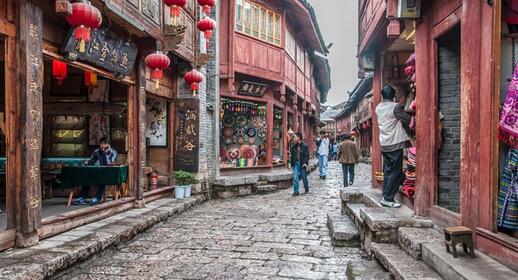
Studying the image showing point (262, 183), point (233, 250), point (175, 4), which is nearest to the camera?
point (233, 250)

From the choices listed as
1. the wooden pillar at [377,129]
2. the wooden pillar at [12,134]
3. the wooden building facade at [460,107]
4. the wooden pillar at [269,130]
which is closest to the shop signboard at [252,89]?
the wooden pillar at [269,130]

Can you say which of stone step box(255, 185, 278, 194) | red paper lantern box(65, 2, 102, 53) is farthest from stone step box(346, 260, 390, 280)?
stone step box(255, 185, 278, 194)

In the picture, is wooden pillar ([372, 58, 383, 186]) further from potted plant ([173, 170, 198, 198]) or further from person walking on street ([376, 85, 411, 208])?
potted plant ([173, 170, 198, 198])

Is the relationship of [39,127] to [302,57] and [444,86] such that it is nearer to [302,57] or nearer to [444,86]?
[444,86]

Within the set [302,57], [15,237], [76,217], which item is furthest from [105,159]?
[302,57]

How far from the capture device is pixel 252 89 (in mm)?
16016

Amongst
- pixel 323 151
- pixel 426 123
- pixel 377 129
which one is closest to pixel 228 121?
pixel 323 151

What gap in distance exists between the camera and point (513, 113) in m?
4.04

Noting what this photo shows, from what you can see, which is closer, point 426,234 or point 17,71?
point 426,234

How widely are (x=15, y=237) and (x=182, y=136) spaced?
22.8 feet

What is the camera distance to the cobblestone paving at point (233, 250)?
227 inches

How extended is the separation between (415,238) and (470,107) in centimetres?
158

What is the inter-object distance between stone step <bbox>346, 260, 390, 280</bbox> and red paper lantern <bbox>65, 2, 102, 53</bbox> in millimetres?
4595

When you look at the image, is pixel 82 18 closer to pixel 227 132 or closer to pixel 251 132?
pixel 227 132
